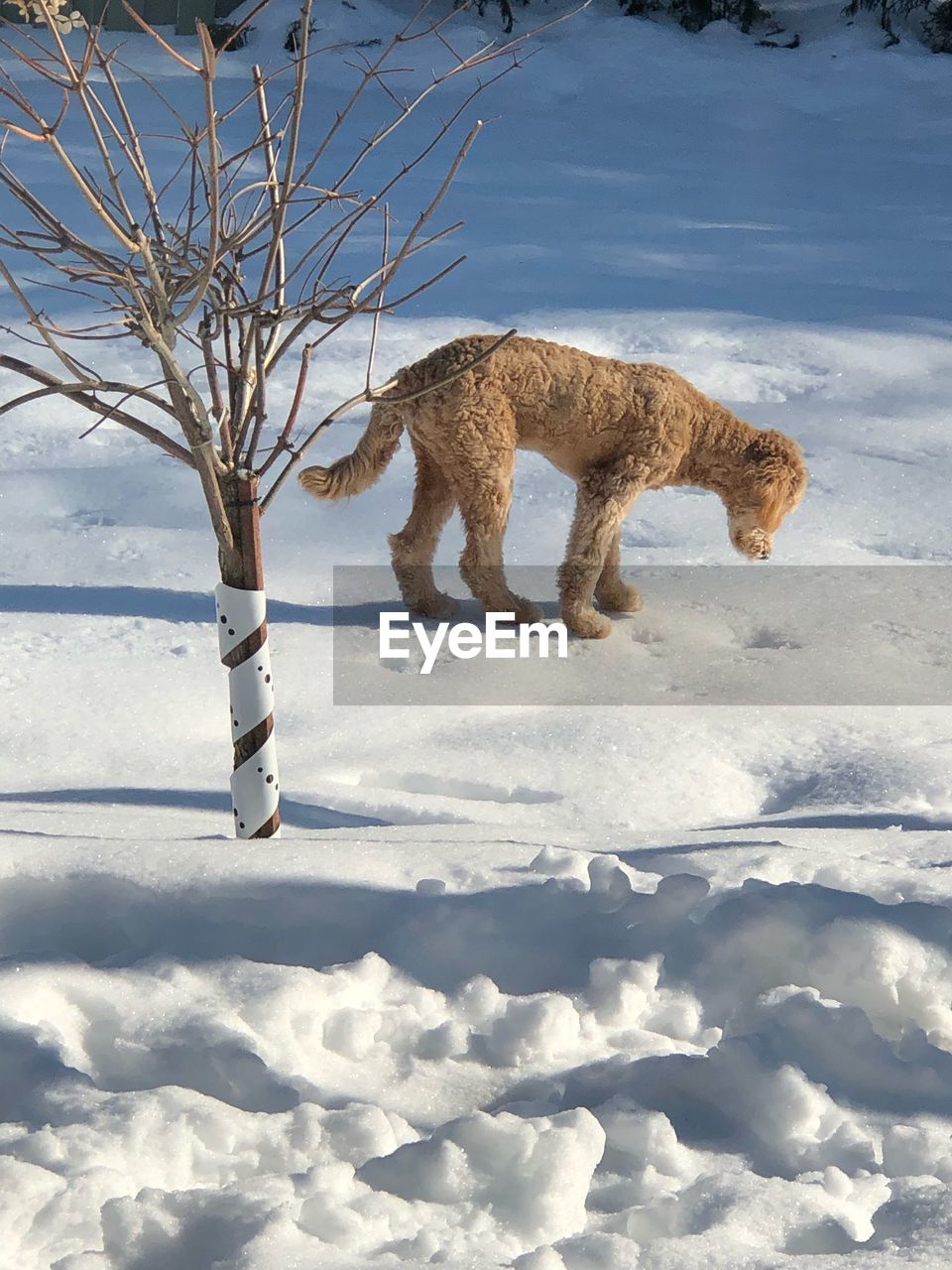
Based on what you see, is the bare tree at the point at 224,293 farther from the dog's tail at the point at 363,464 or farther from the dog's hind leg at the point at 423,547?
the dog's hind leg at the point at 423,547

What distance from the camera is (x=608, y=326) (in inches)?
379

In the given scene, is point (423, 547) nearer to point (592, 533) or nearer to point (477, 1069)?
point (592, 533)

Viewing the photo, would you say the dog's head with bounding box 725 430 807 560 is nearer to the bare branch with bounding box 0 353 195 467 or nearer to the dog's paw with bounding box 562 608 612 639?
the dog's paw with bounding box 562 608 612 639

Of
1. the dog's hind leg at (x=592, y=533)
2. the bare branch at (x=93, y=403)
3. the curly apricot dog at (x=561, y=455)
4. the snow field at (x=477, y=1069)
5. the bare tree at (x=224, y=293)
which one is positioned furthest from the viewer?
the dog's hind leg at (x=592, y=533)

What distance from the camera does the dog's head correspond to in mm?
5047

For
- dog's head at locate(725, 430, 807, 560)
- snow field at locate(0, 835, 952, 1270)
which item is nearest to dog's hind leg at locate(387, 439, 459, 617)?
dog's head at locate(725, 430, 807, 560)

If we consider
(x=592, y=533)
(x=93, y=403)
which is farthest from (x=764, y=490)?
(x=93, y=403)

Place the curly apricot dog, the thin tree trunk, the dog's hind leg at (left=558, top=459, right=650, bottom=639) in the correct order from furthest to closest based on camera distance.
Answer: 1. the dog's hind leg at (left=558, top=459, right=650, bottom=639)
2. the curly apricot dog
3. the thin tree trunk

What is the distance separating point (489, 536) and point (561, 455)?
0.42m

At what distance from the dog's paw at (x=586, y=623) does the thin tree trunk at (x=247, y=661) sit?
208cm

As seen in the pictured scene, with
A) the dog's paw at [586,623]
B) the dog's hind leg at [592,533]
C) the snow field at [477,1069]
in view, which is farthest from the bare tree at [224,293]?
the dog's paw at [586,623]

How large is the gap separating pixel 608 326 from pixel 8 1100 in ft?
27.4

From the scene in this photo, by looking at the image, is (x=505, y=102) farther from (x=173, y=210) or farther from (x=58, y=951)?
(x=58, y=951)

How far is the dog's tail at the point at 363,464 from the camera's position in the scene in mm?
4965
